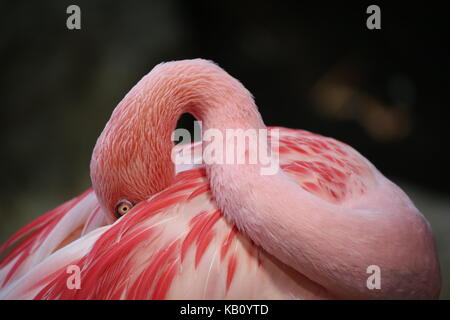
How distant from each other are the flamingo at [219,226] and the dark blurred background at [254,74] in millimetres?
325

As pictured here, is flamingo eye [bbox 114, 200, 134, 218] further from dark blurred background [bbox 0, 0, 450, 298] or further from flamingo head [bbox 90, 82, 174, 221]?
dark blurred background [bbox 0, 0, 450, 298]

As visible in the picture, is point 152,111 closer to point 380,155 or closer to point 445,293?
point 380,155

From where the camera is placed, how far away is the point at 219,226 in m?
0.77

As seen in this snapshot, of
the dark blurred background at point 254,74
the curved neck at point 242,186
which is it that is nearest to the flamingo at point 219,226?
the curved neck at point 242,186

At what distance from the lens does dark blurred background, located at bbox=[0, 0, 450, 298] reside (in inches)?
41.5

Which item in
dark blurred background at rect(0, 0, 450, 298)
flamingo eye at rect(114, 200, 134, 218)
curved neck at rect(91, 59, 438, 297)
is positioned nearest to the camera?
curved neck at rect(91, 59, 438, 297)

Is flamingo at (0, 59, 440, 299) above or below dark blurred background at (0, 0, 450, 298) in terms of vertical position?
below

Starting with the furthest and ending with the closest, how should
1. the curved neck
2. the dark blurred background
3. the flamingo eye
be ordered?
the dark blurred background → the flamingo eye → the curved neck

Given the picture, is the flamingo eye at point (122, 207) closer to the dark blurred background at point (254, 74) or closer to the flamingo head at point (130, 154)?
the flamingo head at point (130, 154)

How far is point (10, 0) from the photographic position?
3.57ft

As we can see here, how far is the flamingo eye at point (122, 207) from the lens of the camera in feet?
2.73

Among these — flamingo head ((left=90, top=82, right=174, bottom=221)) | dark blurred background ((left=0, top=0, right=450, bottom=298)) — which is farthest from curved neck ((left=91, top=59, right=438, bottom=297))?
dark blurred background ((left=0, top=0, right=450, bottom=298))

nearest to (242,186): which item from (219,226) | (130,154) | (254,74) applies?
(219,226)
